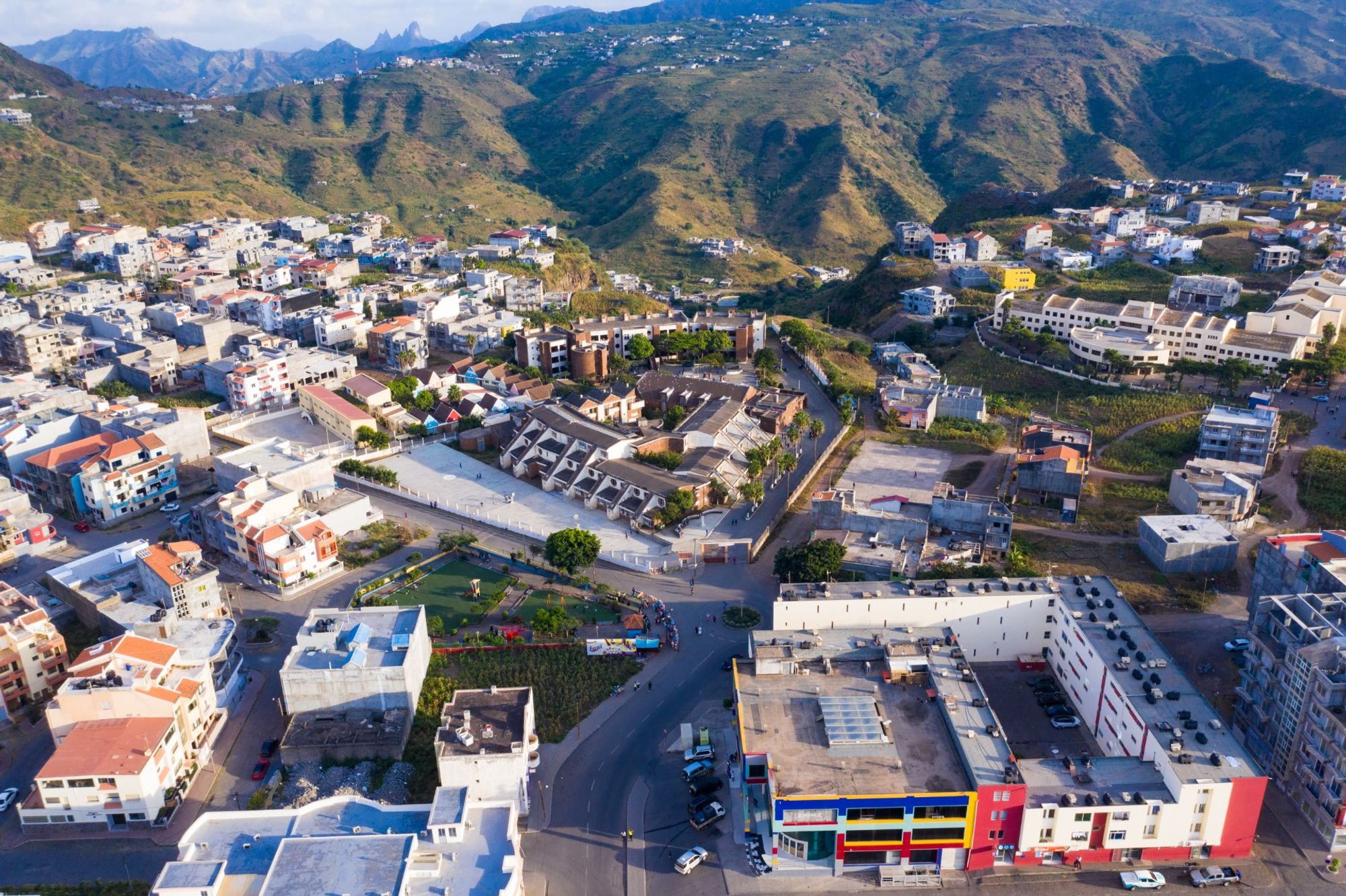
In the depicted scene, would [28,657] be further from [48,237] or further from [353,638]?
[48,237]

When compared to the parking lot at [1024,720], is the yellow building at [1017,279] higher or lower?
higher

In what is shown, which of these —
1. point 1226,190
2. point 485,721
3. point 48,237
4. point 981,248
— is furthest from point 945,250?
point 48,237

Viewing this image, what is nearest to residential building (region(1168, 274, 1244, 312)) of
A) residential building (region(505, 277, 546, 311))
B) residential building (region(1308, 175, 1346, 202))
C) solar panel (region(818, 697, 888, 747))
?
residential building (region(1308, 175, 1346, 202))

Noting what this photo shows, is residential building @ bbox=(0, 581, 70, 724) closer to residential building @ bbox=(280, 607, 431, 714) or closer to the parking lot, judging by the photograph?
residential building @ bbox=(280, 607, 431, 714)

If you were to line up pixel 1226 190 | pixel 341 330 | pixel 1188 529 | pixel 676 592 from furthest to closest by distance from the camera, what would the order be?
pixel 1226 190, pixel 341 330, pixel 1188 529, pixel 676 592

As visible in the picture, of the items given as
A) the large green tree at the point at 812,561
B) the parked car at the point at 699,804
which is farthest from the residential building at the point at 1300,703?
the parked car at the point at 699,804

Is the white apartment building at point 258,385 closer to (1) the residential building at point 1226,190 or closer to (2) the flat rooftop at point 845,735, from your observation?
(2) the flat rooftop at point 845,735

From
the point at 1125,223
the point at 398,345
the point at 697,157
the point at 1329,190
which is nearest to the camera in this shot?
the point at 398,345
